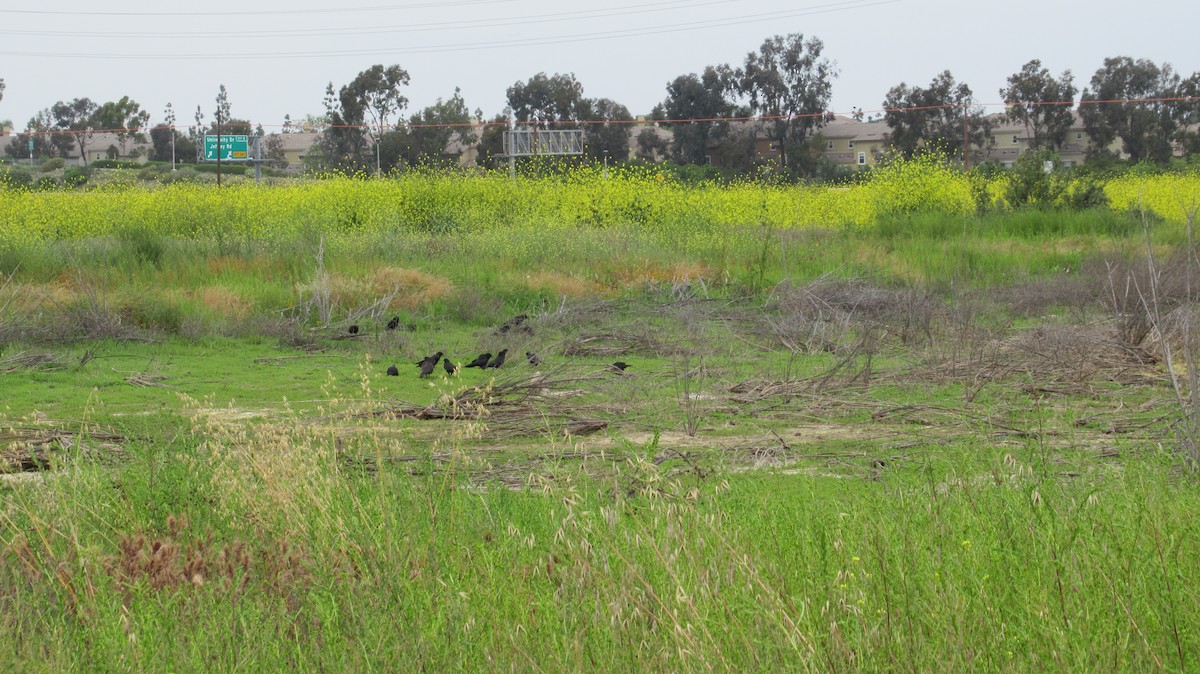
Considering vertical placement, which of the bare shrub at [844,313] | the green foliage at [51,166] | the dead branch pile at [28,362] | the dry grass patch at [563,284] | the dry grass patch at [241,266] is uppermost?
the green foliage at [51,166]

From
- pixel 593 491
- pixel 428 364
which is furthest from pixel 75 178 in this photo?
pixel 593 491

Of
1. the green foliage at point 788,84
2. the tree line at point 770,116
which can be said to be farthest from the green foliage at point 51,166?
the green foliage at point 788,84

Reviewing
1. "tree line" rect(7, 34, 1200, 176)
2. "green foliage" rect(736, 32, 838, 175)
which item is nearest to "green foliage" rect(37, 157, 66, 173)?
"tree line" rect(7, 34, 1200, 176)

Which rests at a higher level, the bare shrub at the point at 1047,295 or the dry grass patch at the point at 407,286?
the dry grass patch at the point at 407,286

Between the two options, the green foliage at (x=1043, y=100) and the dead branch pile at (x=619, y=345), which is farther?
the green foliage at (x=1043, y=100)

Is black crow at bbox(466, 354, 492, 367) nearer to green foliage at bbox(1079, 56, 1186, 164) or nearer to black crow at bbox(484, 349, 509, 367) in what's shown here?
black crow at bbox(484, 349, 509, 367)

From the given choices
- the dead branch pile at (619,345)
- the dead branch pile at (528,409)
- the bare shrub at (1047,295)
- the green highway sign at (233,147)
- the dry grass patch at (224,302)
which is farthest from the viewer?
the green highway sign at (233,147)

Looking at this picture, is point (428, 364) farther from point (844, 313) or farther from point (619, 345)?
point (844, 313)

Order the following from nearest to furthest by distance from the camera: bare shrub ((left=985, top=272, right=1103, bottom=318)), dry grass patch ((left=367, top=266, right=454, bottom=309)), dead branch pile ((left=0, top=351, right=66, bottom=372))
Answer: dead branch pile ((left=0, top=351, right=66, bottom=372)) → bare shrub ((left=985, top=272, right=1103, bottom=318)) → dry grass patch ((left=367, top=266, right=454, bottom=309))

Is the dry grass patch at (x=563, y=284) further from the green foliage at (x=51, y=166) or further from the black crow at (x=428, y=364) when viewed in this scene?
the green foliage at (x=51, y=166)

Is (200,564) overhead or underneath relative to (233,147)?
underneath

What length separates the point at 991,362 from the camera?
8.03 m

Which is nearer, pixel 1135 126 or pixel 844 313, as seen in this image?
pixel 844 313

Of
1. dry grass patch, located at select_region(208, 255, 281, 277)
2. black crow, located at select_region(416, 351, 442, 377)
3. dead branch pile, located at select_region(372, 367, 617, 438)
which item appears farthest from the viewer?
dry grass patch, located at select_region(208, 255, 281, 277)
